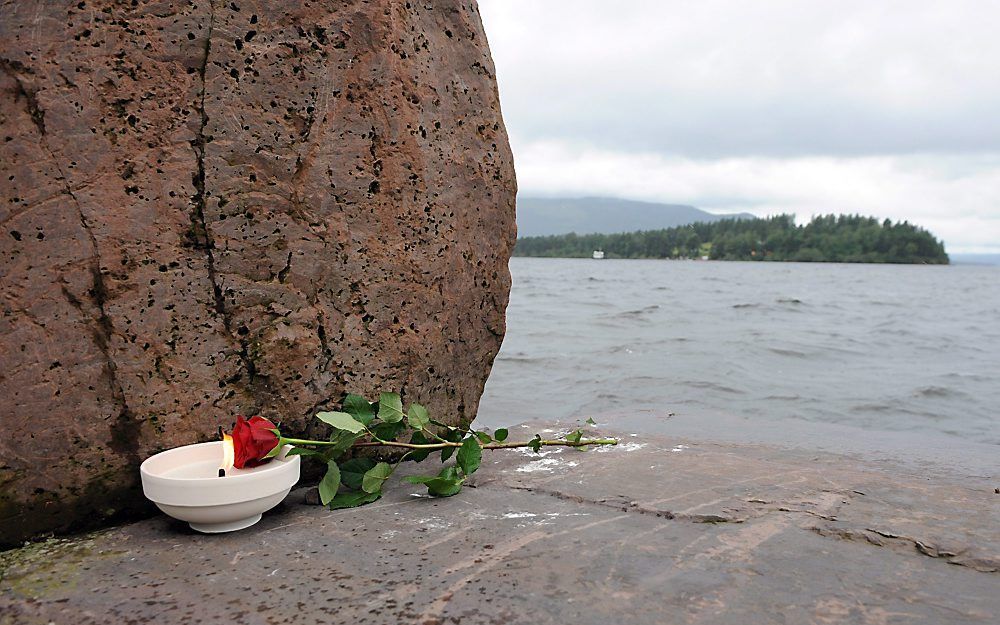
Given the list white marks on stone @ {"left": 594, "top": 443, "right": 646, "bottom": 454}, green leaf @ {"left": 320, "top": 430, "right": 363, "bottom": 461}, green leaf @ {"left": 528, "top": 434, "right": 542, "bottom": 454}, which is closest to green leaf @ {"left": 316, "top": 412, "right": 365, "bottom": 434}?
green leaf @ {"left": 320, "top": 430, "right": 363, "bottom": 461}

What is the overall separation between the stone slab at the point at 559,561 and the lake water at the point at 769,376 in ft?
8.74

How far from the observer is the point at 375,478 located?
3.29 m

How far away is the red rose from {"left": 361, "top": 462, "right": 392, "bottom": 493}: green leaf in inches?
20.1

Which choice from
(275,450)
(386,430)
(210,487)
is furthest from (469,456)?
(210,487)

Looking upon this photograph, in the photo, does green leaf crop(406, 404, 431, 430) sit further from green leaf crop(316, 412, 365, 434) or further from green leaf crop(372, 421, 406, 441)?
green leaf crop(316, 412, 365, 434)

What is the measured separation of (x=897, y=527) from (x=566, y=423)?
3136mm

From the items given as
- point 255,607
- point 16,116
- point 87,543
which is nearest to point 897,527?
point 255,607

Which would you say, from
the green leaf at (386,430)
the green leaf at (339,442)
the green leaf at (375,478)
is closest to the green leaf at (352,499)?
the green leaf at (375,478)

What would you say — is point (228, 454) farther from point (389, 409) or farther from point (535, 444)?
point (535, 444)

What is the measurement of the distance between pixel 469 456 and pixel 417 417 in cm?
31

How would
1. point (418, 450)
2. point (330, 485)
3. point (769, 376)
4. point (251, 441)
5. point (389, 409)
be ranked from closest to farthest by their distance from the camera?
point (251, 441) → point (330, 485) → point (389, 409) → point (418, 450) → point (769, 376)

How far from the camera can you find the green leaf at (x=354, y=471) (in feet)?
10.9

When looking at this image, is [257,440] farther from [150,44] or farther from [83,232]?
[150,44]

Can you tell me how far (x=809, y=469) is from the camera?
12.9 feet
